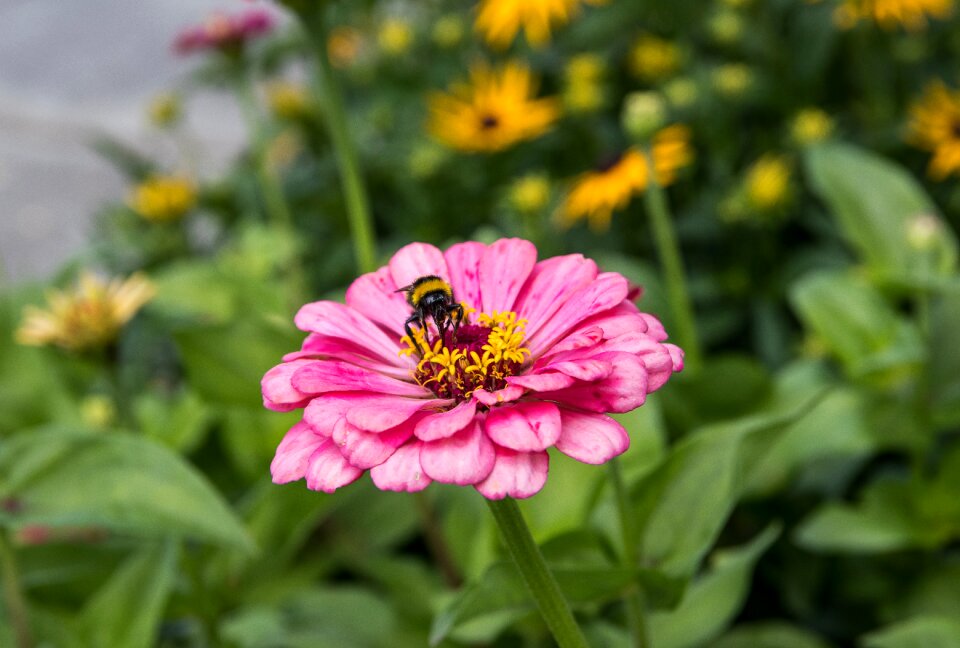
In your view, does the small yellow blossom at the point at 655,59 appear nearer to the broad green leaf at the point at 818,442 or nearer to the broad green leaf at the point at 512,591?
the broad green leaf at the point at 818,442

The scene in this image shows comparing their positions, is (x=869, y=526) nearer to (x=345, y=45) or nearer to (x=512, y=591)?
(x=512, y=591)

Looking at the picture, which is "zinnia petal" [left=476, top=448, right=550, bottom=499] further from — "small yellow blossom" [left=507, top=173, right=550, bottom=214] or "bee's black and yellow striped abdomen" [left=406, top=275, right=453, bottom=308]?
"small yellow blossom" [left=507, top=173, right=550, bottom=214]

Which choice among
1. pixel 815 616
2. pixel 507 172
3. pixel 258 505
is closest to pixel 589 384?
pixel 258 505

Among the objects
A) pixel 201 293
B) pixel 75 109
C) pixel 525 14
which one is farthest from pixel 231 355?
pixel 75 109

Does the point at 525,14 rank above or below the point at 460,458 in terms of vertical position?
above

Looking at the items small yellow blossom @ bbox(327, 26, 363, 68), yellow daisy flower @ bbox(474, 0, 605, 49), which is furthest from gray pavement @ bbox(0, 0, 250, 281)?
yellow daisy flower @ bbox(474, 0, 605, 49)

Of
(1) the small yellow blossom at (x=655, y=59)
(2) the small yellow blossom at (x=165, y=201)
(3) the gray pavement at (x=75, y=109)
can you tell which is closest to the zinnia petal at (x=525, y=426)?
(1) the small yellow blossom at (x=655, y=59)
